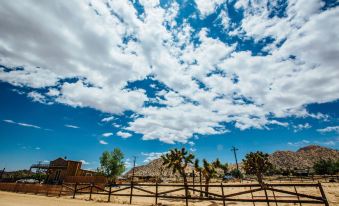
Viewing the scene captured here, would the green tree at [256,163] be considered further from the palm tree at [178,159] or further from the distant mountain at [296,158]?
the distant mountain at [296,158]

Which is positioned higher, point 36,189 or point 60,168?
point 60,168

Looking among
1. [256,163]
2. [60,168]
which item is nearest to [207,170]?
[256,163]

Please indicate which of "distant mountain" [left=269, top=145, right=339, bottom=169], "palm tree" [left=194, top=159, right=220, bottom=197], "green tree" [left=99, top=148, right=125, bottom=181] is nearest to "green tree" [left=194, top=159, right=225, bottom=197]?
"palm tree" [left=194, top=159, right=220, bottom=197]

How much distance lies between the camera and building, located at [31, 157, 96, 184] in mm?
45688

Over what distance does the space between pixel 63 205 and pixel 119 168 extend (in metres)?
44.2

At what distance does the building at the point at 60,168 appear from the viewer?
45.7 m

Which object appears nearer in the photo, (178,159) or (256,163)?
(178,159)

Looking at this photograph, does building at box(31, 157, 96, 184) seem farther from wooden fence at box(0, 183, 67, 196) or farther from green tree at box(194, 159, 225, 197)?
green tree at box(194, 159, 225, 197)

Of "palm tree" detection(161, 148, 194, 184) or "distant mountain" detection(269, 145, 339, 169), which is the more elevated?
"distant mountain" detection(269, 145, 339, 169)

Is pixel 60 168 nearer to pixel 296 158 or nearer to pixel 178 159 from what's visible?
pixel 178 159

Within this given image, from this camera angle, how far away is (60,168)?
4603 cm

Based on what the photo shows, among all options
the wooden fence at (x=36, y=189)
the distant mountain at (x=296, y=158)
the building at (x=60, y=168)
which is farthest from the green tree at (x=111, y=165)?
the distant mountain at (x=296, y=158)

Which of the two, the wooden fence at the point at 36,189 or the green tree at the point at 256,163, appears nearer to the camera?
the wooden fence at the point at 36,189

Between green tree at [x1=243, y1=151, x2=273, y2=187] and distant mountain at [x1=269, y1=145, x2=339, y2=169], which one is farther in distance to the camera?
distant mountain at [x1=269, y1=145, x2=339, y2=169]
